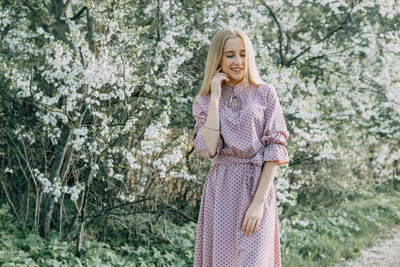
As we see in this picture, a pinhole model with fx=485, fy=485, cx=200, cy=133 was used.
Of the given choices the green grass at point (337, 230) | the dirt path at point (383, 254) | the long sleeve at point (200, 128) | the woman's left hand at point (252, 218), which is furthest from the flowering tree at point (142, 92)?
the woman's left hand at point (252, 218)

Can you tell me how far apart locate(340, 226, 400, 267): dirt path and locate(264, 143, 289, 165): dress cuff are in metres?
2.96

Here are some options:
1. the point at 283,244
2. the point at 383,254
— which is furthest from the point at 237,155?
the point at 383,254

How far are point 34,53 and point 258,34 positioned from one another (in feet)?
8.16

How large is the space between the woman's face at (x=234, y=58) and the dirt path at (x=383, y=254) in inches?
124

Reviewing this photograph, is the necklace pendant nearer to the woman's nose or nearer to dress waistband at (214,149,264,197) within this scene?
the woman's nose

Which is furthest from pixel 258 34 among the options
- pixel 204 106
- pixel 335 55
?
pixel 204 106

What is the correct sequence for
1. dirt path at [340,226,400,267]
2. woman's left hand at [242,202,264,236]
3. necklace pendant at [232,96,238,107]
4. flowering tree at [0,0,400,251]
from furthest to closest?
1. dirt path at [340,226,400,267]
2. flowering tree at [0,0,400,251]
3. necklace pendant at [232,96,238,107]
4. woman's left hand at [242,202,264,236]

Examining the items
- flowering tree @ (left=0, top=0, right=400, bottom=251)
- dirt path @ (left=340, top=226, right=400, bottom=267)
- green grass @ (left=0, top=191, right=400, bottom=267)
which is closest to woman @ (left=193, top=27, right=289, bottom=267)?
flowering tree @ (left=0, top=0, right=400, bottom=251)

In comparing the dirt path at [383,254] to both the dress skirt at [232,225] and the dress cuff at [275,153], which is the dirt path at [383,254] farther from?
the dress cuff at [275,153]

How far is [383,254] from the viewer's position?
5.40m

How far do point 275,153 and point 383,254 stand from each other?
348cm

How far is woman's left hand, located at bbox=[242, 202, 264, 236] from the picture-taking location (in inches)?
101

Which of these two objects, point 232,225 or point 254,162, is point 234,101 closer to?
point 254,162

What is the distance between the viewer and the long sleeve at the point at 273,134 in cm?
261
